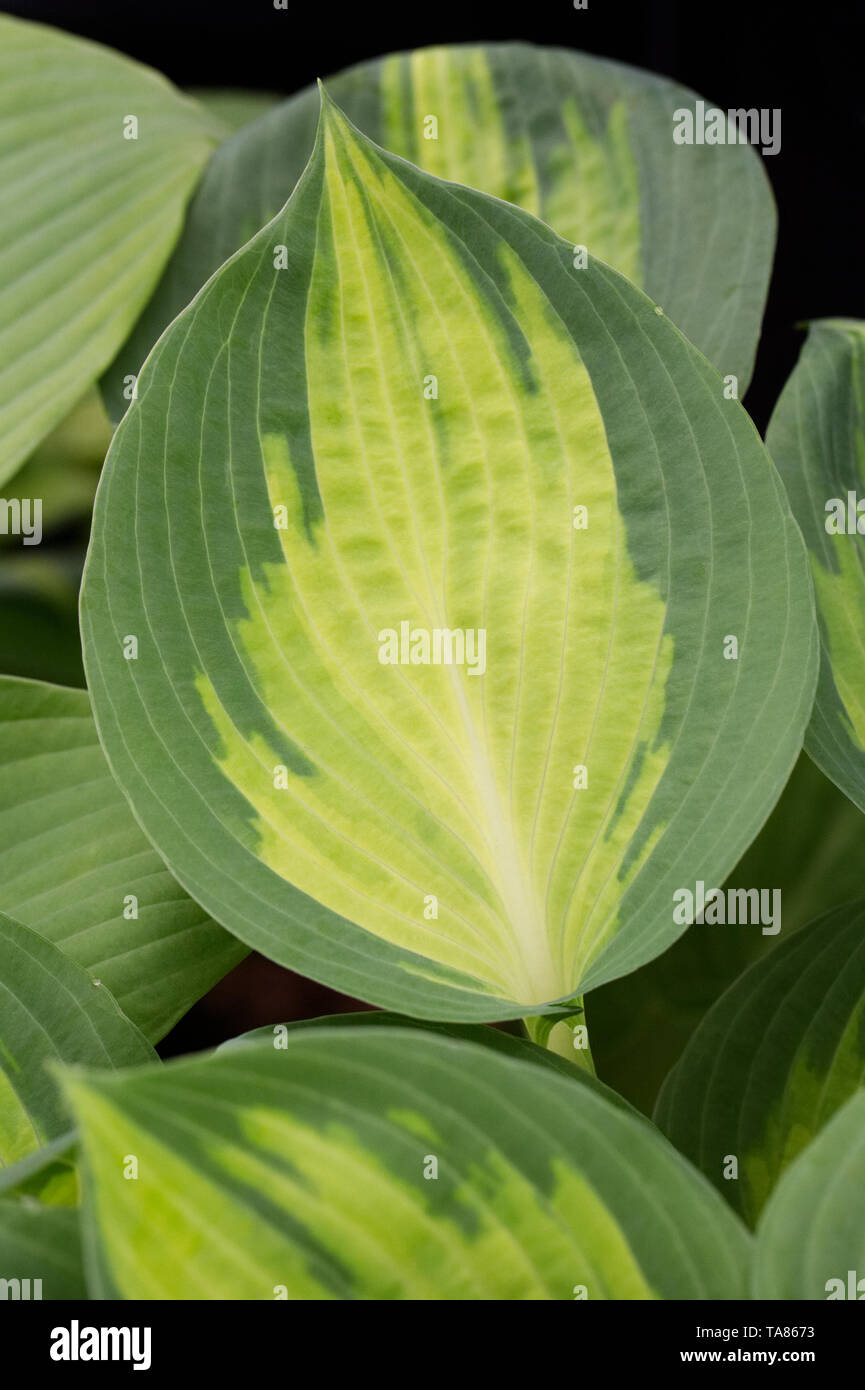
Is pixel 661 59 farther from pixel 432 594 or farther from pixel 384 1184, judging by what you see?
pixel 384 1184

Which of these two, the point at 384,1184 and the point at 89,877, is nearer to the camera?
the point at 384,1184

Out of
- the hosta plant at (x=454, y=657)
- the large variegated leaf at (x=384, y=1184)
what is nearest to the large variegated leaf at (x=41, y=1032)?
the hosta plant at (x=454, y=657)

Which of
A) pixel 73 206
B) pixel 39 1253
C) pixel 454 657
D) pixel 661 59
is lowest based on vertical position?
pixel 39 1253

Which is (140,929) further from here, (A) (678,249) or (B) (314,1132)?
(A) (678,249)

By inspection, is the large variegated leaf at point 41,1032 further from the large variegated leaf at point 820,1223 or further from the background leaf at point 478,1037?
the large variegated leaf at point 820,1223

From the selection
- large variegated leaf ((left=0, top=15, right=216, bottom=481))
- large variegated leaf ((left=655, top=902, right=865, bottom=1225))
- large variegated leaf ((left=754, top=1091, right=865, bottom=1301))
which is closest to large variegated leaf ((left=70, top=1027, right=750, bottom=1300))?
large variegated leaf ((left=754, top=1091, right=865, bottom=1301))

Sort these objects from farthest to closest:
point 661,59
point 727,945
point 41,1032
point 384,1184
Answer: point 661,59, point 727,945, point 41,1032, point 384,1184

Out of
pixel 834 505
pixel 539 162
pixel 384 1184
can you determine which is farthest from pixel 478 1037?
pixel 539 162

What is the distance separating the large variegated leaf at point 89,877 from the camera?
17.0 inches

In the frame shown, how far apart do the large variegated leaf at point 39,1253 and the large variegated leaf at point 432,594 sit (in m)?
0.09

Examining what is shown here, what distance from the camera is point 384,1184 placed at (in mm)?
256

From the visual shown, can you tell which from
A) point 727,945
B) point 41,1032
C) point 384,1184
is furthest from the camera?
point 727,945

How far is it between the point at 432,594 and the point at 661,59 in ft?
2.05

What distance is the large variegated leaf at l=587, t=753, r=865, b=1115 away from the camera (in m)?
0.48
